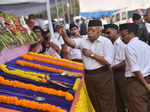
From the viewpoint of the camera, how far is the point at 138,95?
2666mm

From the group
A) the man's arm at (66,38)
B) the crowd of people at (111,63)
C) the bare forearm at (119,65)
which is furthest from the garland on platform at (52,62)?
the bare forearm at (119,65)

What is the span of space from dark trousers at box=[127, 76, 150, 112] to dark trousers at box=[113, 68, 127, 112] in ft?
1.79

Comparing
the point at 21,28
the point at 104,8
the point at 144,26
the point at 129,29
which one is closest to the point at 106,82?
the point at 129,29

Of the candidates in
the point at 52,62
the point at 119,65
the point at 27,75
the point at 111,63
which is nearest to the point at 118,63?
the point at 119,65

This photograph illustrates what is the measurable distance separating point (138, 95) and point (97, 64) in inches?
27.1

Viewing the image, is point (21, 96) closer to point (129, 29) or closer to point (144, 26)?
point (129, 29)

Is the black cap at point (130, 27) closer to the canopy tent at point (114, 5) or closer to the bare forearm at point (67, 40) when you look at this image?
the bare forearm at point (67, 40)

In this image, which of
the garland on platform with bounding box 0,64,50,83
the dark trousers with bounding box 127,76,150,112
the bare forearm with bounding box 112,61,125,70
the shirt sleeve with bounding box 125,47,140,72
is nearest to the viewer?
the garland on platform with bounding box 0,64,50,83

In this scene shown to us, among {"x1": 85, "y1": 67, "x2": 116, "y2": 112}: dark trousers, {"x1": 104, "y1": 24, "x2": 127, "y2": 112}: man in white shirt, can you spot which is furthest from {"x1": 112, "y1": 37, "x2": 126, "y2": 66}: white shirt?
{"x1": 85, "y1": 67, "x2": 116, "y2": 112}: dark trousers

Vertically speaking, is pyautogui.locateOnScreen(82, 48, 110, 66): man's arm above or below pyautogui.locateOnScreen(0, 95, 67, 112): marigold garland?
above

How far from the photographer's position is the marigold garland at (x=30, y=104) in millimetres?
1794

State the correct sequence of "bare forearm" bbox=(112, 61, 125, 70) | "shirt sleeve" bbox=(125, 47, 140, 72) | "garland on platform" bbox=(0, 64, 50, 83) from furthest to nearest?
"bare forearm" bbox=(112, 61, 125, 70) → "shirt sleeve" bbox=(125, 47, 140, 72) → "garland on platform" bbox=(0, 64, 50, 83)

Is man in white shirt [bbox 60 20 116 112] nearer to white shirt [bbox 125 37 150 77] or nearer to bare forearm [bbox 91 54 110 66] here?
bare forearm [bbox 91 54 110 66]

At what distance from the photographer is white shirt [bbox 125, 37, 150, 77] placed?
251 cm
